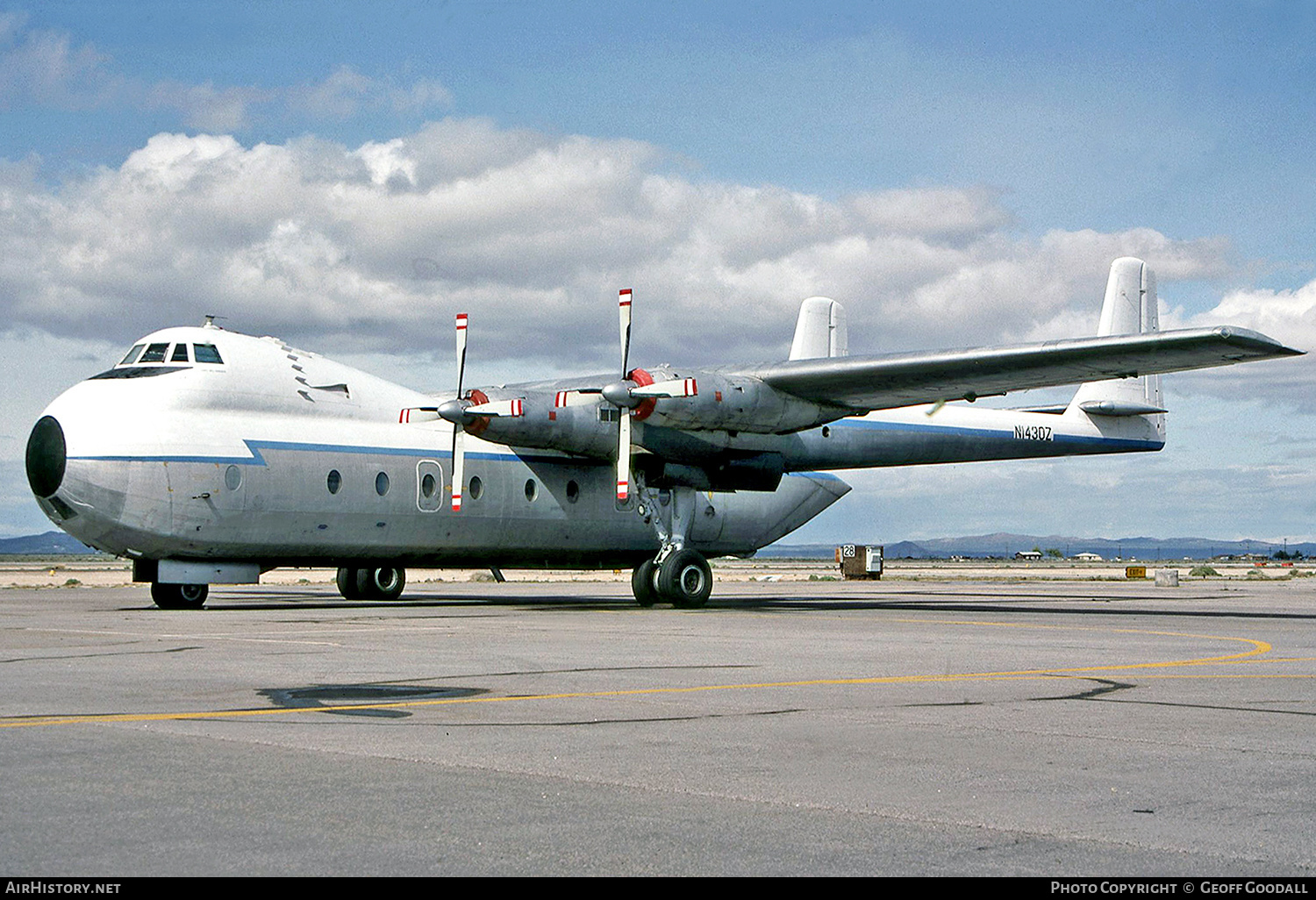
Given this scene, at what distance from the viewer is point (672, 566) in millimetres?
28953

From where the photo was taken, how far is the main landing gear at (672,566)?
95.1 ft

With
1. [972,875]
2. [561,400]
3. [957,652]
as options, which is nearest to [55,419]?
[561,400]

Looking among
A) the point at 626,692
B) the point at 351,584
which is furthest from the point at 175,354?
the point at 626,692

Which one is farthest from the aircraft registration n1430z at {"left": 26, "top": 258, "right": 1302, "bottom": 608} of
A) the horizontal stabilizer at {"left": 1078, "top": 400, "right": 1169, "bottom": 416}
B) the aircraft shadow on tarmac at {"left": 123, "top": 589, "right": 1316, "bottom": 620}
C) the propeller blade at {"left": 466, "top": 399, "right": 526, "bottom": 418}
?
the horizontal stabilizer at {"left": 1078, "top": 400, "right": 1169, "bottom": 416}

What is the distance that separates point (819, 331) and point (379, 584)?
13.6m

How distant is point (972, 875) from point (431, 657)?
10150mm

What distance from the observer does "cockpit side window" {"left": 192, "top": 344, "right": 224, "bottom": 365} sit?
26172 millimetres

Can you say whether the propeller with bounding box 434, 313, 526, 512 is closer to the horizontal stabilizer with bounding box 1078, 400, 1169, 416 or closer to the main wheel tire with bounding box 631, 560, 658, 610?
the main wheel tire with bounding box 631, 560, 658, 610

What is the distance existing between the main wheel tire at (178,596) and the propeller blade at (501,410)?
6.61 meters

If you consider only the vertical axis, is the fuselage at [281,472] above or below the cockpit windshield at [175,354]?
below

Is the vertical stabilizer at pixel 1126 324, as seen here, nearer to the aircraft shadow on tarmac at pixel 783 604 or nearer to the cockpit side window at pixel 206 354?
the aircraft shadow on tarmac at pixel 783 604

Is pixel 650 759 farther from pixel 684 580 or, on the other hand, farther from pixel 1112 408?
pixel 1112 408

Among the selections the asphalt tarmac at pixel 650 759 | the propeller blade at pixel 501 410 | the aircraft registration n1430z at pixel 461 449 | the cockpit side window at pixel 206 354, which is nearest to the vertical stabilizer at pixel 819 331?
the aircraft registration n1430z at pixel 461 449

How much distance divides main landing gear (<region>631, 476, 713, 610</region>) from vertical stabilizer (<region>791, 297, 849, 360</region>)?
719 centimetres
